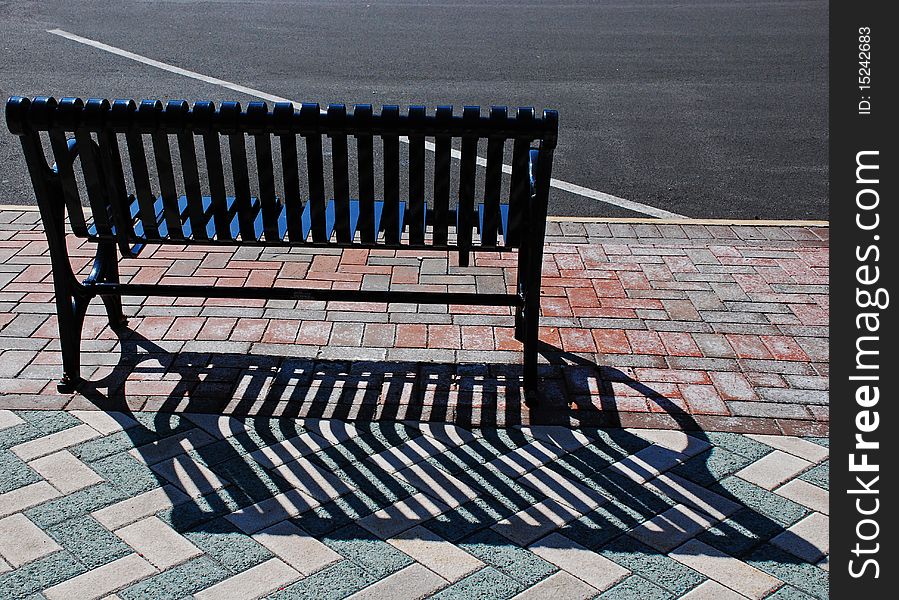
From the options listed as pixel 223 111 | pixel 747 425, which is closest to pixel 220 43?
pixel 223 111

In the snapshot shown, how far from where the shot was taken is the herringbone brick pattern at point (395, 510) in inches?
119

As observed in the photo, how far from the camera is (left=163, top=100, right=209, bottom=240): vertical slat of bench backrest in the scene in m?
3.88

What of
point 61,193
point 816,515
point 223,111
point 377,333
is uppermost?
point 223,111

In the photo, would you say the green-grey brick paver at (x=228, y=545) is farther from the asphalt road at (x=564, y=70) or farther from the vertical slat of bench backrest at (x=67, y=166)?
the asphalt road at (x=564, y=70)

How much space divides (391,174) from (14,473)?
6.38ft

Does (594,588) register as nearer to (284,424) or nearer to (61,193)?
(284,424)

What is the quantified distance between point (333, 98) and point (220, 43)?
367 centimetres

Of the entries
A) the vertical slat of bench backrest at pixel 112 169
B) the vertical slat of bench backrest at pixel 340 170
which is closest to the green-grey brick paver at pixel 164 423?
the vertical slat of bench backrest at pixel 112 169

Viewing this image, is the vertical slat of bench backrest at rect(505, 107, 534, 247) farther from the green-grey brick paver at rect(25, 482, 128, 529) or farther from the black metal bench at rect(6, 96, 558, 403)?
the green-grey brick paver at rect(25, 482, 128, 529)

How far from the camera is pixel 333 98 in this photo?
399 inches

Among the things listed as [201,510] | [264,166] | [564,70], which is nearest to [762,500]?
[201,510]

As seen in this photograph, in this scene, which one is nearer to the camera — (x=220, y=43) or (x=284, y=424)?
(x=284, y=424)

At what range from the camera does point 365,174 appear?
4.09 meters

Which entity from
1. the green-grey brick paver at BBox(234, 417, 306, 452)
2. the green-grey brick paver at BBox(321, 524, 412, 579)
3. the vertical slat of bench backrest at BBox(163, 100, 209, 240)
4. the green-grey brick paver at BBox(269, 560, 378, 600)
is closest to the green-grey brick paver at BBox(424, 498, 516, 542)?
the green-grey brick paver at BBox(321, 524, 412, 579)
